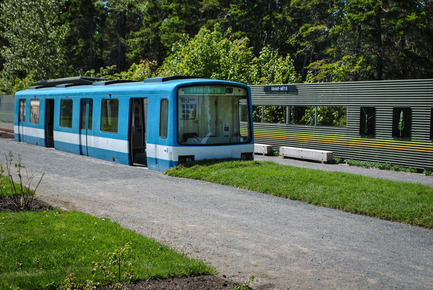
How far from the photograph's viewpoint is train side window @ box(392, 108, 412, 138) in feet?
59.3

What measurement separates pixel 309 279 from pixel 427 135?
12.9 meters

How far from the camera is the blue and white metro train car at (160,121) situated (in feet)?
50.1

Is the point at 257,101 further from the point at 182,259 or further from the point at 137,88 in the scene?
the point at 182,259

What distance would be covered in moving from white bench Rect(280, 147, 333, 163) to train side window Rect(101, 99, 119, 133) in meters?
7.74

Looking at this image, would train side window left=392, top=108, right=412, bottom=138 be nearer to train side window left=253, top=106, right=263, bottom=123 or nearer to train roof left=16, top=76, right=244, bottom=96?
train roof left=16, top=76, right=244, bottom=96

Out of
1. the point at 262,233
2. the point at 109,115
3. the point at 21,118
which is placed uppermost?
the point at 109,115

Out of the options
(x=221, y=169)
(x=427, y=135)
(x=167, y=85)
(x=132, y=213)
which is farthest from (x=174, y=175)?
(x=427, y=135)

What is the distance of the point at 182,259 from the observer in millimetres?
6617

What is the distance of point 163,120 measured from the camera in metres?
15.4

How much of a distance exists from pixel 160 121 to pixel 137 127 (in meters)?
2.14

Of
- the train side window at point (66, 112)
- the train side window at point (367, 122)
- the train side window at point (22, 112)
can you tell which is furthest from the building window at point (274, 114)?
the train side window at point (22, 112)

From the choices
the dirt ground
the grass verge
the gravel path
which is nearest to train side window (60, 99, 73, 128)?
the gravel path

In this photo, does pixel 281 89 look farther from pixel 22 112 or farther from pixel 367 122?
pixel 22 112

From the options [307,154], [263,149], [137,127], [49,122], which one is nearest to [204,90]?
[137,127]
